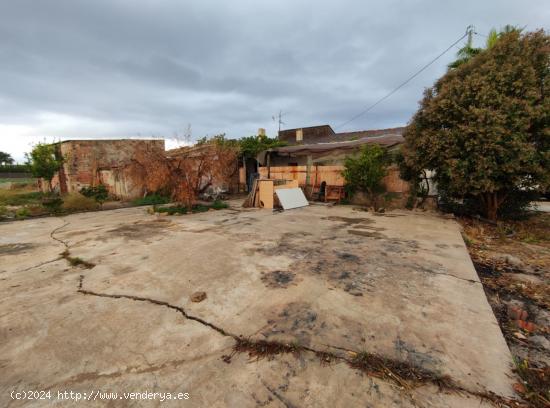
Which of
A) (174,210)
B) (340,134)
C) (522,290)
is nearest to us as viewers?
(522,290)

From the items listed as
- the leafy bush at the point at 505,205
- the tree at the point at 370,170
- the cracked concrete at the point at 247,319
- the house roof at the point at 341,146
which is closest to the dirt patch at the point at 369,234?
the cracked concrete at the point at 247,319

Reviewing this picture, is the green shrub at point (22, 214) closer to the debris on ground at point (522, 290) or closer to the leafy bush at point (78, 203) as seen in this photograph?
the leafy bush at point (78, 203)

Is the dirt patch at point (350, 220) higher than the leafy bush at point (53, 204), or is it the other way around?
the leafy bush at point (53, 204)

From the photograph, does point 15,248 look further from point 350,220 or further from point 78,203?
point 350,220

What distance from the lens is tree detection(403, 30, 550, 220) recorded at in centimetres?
515

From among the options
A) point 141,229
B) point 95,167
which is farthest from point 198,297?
point 95,167

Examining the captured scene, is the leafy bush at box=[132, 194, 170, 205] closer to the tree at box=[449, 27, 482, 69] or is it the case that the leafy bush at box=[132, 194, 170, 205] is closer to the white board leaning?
the white board leaning

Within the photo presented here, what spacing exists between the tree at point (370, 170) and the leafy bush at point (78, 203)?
10144mm

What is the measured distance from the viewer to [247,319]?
7.39 ft

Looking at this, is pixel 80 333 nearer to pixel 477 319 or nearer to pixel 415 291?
pixel 415 291

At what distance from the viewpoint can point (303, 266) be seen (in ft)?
11.3

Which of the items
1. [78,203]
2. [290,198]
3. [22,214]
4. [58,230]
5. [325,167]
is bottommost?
[58,230]

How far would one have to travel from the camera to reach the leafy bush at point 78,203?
9.21 m

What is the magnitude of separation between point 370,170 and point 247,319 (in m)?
7.45
